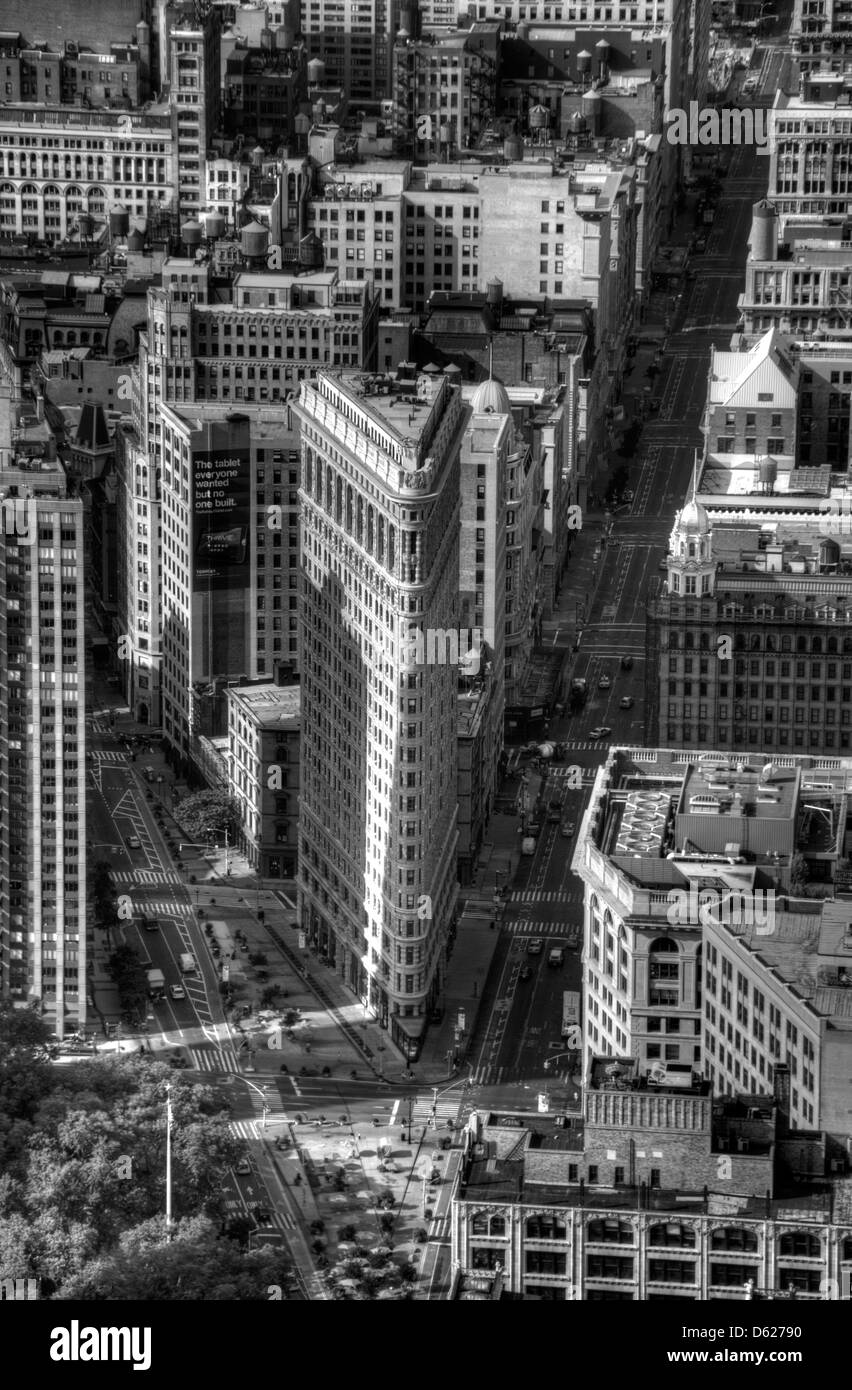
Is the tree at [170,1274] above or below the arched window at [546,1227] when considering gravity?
below

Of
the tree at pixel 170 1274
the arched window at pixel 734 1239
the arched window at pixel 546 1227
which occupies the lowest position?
the tree at pixel 170 1274

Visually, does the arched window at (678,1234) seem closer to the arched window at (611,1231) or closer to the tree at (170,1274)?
the arched window at (611,1231)

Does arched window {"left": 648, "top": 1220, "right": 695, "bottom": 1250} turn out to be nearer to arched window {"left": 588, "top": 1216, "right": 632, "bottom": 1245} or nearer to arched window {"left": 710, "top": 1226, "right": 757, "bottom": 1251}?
arched window {"left": 710, "top": 1226, "right": 757, "bottom": 1251}

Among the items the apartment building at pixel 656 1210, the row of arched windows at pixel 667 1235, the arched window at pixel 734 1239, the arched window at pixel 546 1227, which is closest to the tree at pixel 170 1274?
the apartment building at pixel 656 1210

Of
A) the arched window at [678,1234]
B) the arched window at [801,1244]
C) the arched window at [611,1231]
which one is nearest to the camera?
the arched window at [801,1244]

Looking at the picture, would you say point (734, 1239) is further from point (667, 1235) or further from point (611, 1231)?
point (611, 1231)

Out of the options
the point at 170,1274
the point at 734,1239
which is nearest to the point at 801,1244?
→ the point at 734,1239
